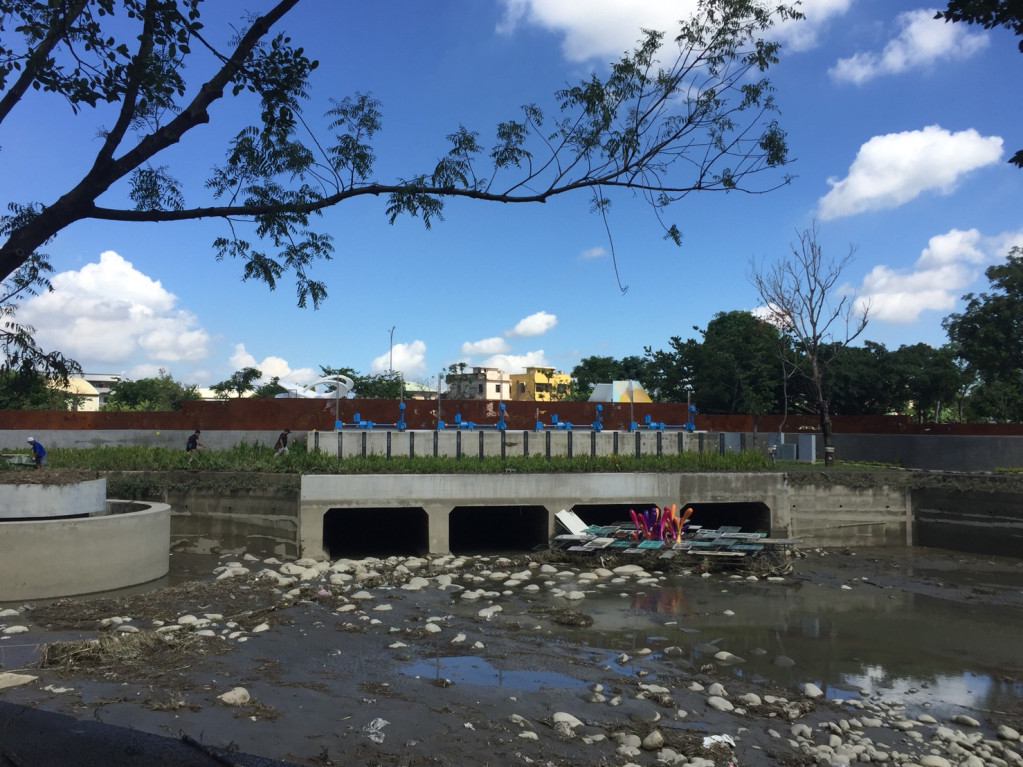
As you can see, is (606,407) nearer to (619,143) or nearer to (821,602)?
(821,602)

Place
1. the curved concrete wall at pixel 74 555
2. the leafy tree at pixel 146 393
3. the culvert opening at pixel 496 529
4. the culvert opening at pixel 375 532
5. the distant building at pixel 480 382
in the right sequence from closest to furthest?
the curved concrete wall at pixel 74 555 < the culvert opening at pixel 375 532 < the culvert opening at pixel 496 529 < the leafy tree at pixel 146 393 < the distant building at pixel 480 382

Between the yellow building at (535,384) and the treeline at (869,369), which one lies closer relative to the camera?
the treeline at (869,369)

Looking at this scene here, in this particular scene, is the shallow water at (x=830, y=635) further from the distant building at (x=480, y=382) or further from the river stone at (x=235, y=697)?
the distant building at (x=480, y=382)

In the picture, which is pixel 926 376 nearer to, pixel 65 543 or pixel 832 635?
pixel 832 635

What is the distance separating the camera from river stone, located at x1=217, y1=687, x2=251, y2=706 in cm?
924

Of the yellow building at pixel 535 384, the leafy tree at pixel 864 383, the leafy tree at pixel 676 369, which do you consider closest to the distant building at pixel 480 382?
the yellow building at pixel 535 384

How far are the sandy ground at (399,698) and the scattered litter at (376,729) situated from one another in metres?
0.03

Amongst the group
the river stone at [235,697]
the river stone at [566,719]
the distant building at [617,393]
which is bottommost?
the river stone at [566,719]

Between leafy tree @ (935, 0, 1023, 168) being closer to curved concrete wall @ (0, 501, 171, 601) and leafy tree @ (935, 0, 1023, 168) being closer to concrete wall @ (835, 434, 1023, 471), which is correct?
curved concrete wall @ (0, 501, 171, 601)

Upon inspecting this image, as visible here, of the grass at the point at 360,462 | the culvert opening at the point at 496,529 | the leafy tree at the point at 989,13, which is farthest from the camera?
the culvert opening at the point at 496,529

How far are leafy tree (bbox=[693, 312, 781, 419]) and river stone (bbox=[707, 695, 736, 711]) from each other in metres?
32.5

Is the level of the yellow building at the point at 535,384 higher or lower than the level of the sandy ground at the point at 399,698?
higher

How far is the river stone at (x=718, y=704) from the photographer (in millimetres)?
10000

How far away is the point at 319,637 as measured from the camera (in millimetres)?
13062
